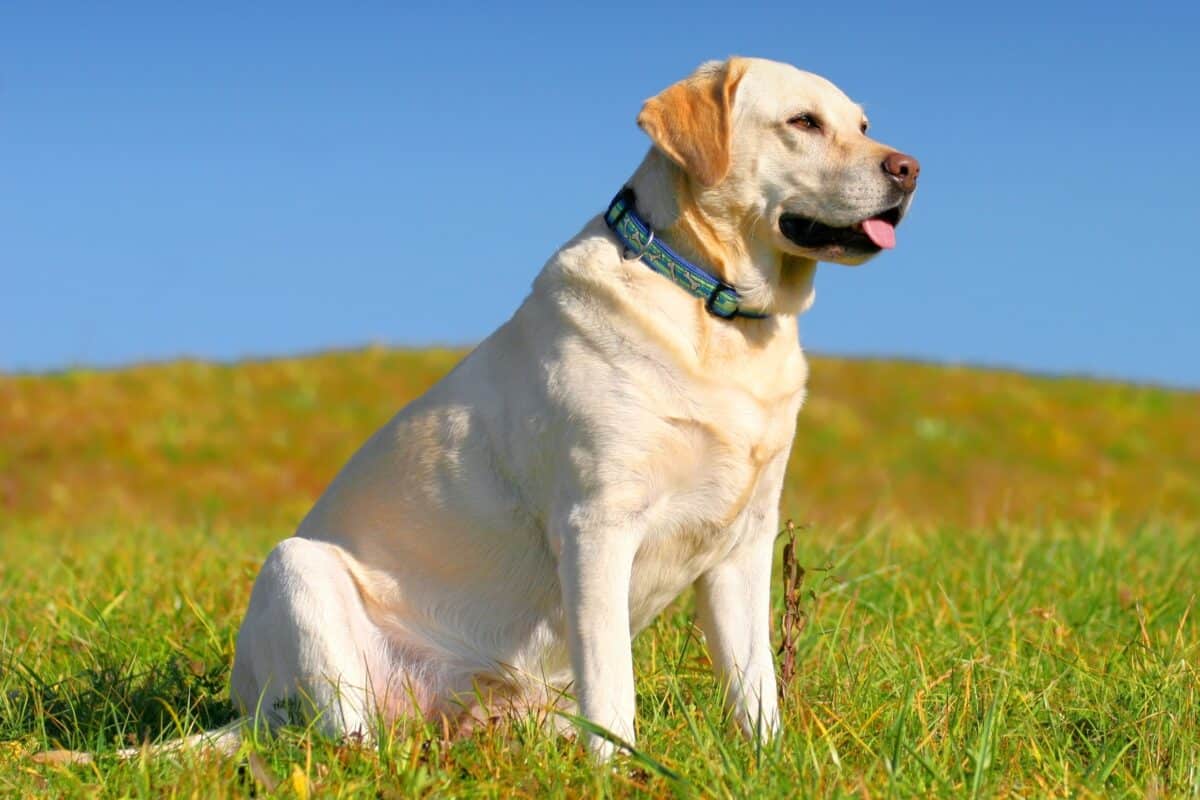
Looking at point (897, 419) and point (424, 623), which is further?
point (897, 419)

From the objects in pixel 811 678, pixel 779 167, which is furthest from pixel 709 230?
pixel 811 678

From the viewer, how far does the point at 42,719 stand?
3.45m

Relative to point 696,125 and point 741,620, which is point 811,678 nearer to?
point 741,620

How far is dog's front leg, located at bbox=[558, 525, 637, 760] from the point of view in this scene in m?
2.99

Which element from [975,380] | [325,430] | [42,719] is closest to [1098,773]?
[42,719]

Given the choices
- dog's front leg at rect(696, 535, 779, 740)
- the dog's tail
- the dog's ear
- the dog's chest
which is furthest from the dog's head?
the dog's tail

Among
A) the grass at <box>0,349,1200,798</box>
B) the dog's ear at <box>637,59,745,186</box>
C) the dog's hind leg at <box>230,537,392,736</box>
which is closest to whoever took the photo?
the grass at <box>0,349,1200,798</box>

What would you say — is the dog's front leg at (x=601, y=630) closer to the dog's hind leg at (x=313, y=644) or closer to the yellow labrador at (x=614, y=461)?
the yellow labrador at (x=614, y=461)

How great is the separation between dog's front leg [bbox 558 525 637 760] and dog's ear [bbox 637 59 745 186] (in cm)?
94

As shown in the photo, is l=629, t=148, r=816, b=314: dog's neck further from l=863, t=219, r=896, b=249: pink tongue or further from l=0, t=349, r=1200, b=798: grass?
l=0, t=349, r=1200, b=798: grass

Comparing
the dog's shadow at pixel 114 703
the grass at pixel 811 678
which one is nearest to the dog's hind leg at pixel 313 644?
the grass at pixel 811 678

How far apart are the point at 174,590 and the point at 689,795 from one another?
3.32 meters

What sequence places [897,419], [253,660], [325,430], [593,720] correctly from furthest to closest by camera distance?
[897,419]
[325,430]
[253,660]
[593,720]

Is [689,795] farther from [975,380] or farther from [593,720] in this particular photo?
[975,380]
